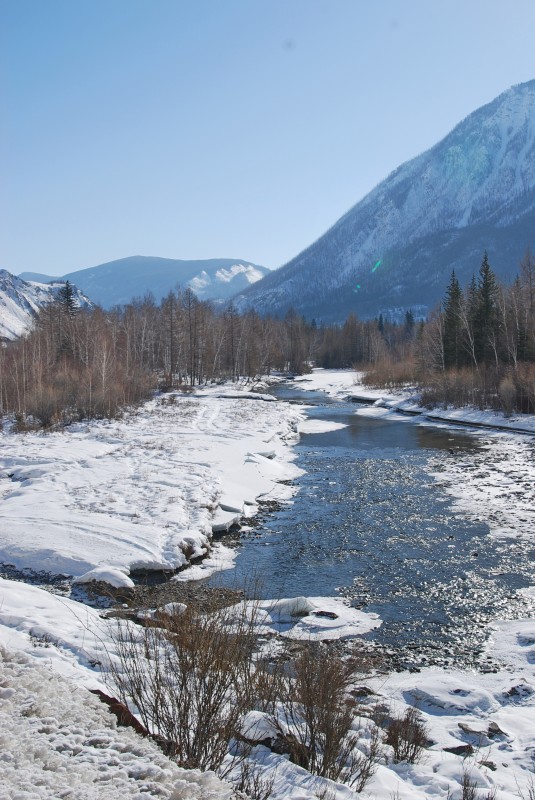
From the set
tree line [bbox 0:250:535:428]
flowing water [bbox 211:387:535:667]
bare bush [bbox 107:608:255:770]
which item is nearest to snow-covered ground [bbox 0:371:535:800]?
bare bush [bbox 107:608:255:770]

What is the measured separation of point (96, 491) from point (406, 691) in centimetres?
1103

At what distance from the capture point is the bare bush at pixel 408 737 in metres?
5.19

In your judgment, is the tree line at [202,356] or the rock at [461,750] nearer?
the rock at [461,750]

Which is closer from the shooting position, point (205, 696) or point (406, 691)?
point (205, 696)

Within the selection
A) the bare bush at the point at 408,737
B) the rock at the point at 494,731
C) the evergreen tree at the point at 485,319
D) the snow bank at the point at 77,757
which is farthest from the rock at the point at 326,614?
the evergreen tree at the point at 485,319

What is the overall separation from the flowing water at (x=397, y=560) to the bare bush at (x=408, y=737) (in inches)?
87.5

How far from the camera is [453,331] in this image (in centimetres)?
5219

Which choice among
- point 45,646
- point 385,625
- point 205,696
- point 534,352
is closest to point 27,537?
point 45,646

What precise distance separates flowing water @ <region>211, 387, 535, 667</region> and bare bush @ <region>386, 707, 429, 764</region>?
87.5 inches

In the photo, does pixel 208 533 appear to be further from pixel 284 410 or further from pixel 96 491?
pixel 284 410

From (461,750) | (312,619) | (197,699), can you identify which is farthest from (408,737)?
(312,619)

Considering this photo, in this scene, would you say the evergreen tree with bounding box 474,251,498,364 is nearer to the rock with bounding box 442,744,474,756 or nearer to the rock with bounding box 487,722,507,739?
the rock with bounding box 487,722,507,739

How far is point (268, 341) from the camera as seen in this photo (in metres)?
87.8

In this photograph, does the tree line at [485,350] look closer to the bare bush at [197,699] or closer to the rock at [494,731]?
the rock at [494,731]
